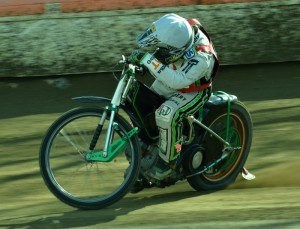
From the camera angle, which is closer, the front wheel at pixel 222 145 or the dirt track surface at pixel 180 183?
the dirt track surface at pixel 180 183

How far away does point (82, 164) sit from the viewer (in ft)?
21.4

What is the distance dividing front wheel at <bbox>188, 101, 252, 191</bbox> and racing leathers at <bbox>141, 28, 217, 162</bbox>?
0.43 meters

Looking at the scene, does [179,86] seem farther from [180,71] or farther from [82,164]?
[82,164]

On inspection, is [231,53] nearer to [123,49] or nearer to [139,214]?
[123,49]

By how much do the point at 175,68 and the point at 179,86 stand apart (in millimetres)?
250

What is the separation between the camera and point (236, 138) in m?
7.41

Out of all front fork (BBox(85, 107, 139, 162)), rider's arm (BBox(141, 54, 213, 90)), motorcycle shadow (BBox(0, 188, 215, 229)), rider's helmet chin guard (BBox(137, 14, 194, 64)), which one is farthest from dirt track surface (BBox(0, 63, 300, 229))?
rider's helmet chin guard (BBox(137, 14, 194, 64))

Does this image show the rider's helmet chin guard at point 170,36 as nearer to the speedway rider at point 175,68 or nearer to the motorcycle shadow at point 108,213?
the speedway rider at point 175,68

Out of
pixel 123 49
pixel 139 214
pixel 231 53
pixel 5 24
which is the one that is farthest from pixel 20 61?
pixel 139 214

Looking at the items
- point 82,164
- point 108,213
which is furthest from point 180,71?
point 108,213

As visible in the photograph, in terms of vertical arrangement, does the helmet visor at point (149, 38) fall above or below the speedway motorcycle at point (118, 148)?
above

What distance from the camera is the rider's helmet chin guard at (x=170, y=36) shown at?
21.0 ft

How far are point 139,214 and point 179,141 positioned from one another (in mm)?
868

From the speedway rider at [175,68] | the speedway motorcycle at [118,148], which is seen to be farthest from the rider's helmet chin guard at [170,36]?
the speedway motorcycle at [118,148]
